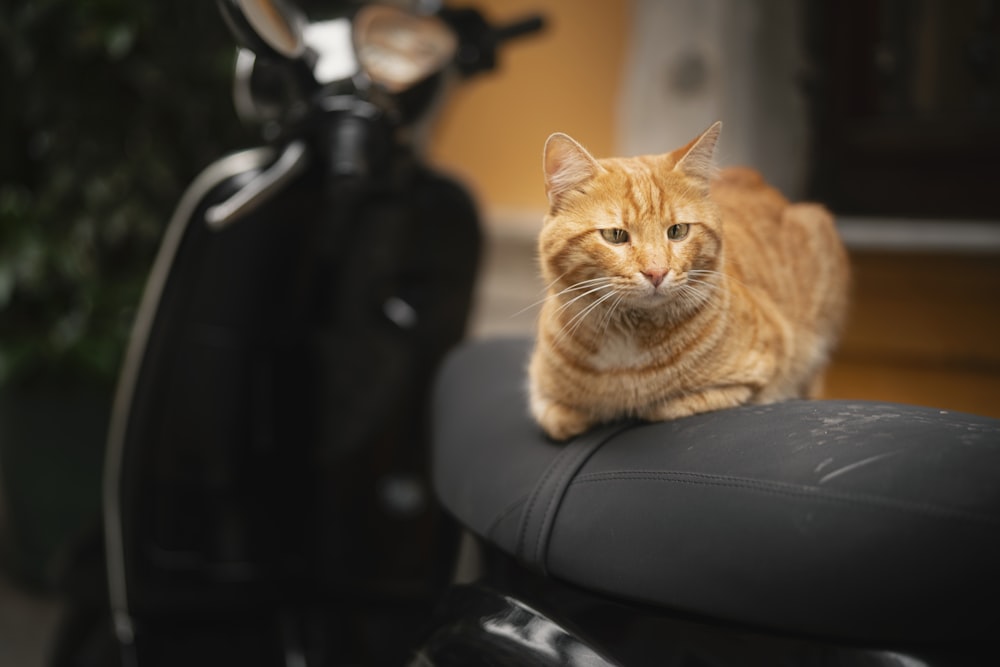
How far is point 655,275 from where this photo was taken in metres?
0.55

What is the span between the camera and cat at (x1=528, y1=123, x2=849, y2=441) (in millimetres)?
573

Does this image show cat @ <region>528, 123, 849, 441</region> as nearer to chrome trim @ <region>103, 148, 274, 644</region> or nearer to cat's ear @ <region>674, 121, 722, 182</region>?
cat's ear @ <region>674, 121, 722, 182</region>

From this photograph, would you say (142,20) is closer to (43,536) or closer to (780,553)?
(43,536)

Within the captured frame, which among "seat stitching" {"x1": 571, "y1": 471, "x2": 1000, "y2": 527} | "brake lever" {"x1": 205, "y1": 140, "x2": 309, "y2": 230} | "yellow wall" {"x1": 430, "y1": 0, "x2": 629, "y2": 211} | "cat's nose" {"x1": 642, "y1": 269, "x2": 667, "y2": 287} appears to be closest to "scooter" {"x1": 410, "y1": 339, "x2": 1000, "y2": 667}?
"seat stitching" {"x1": 571, "y1": 471, "x2": 1000, "y2": 527}

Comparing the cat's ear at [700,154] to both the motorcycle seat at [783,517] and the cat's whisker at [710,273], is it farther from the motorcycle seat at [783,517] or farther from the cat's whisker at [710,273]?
the motorcycle seat at [783,517]

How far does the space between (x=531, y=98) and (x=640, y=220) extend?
0.84 metres

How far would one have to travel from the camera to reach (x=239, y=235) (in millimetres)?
1052

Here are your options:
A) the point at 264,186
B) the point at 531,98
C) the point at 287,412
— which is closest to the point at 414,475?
the point at 287,412

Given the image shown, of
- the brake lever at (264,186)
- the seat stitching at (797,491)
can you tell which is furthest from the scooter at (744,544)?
the brake lever at (264,186)

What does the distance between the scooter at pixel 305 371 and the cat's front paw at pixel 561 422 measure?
341 mm

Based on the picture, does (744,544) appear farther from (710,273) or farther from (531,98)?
(531,98)

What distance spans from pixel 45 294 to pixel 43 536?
22.3 inches

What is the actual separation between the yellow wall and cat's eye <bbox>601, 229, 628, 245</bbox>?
43 centimetres

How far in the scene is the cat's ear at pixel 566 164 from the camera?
576mm
